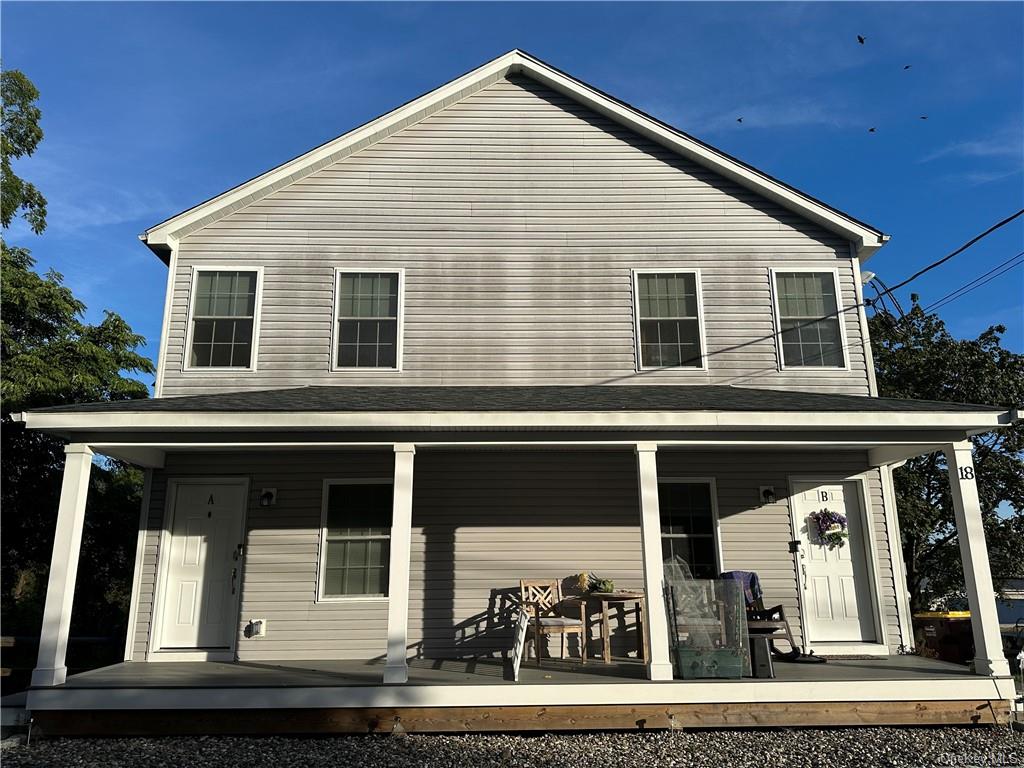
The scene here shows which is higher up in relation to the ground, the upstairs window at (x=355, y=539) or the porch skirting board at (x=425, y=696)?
the upstairs window at (x=355, y=539)

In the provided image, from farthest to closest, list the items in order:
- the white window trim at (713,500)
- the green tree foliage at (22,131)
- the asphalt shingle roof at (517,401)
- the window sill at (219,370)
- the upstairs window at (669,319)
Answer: the green tree foliage at (22,131), the upstairs window at (669,319), the window sill at (219,370), the white window trim at (713,500), the asphalt shingle roof at (517,401)

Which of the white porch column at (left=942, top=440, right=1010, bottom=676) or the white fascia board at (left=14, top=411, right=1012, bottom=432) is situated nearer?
the white porch column at (left=942, top=440, right=1010, bottom=676)

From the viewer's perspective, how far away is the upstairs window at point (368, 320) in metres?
8.98

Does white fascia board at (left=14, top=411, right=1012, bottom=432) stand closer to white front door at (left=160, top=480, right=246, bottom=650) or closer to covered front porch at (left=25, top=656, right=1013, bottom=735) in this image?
white front door at (left=160, top=480, right=246, bottom=650)

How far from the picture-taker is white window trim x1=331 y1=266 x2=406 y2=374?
349 inches

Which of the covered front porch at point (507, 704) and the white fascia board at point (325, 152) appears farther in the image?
the white fascia board at point (325, 152)

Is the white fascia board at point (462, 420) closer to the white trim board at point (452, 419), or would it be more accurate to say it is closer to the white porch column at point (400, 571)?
the white trim board at point (452, 419)

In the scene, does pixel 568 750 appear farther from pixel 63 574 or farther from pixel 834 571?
pixel 63 574

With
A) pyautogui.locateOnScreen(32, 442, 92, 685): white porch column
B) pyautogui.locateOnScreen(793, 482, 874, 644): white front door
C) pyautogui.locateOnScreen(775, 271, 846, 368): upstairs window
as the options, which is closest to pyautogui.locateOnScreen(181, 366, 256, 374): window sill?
pyautogui.locateOnScreen(32, 442, 92, 685): white porch column

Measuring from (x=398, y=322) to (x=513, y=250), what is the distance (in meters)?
1.82

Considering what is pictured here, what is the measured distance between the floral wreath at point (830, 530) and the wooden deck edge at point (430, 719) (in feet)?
8.82

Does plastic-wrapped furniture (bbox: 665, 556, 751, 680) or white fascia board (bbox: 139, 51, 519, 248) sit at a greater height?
white fascia board (bbox: 139, 51, 519, 248)

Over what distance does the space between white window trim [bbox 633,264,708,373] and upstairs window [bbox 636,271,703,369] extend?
1 cm

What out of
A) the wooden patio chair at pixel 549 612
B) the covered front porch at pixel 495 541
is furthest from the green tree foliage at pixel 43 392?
Answer: the wooden patio chair at pixel 549 612
